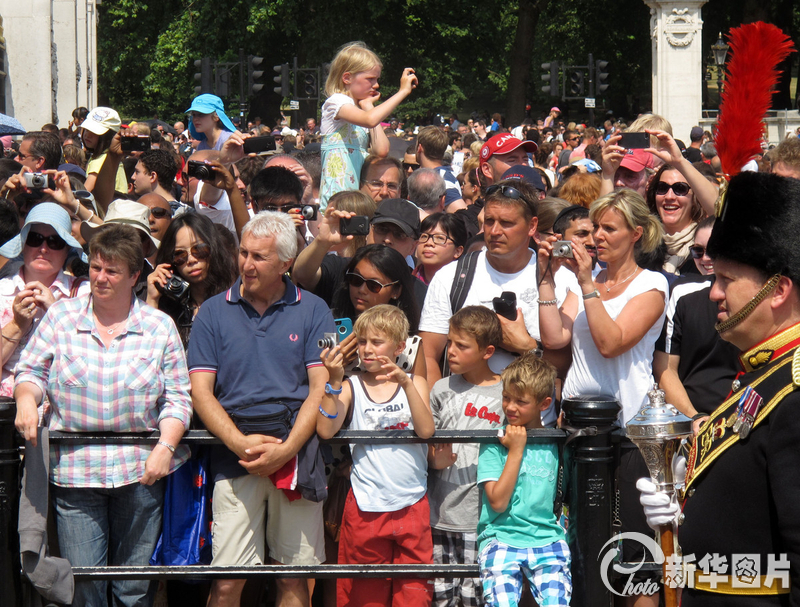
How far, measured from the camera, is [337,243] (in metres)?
5.09

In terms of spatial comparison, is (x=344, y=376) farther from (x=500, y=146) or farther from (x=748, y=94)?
(x=500, y=146)

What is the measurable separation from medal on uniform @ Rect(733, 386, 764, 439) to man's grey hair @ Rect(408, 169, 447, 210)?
464 cm

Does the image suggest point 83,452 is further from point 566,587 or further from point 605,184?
point 605,184

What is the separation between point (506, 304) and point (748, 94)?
63.6 inches

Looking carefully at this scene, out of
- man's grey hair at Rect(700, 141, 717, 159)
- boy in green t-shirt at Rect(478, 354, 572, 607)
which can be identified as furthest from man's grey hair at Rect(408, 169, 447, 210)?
man's grey hair at Rect(700, 141, 717, 159)

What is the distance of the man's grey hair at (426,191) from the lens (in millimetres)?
7109

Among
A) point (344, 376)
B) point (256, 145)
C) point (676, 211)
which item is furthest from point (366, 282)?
point (256, 145)

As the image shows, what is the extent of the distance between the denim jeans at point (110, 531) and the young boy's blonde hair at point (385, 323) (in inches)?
43.5

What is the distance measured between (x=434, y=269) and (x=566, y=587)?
A: 2.52m

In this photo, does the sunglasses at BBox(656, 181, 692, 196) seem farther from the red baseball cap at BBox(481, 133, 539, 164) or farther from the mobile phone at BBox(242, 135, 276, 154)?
the mobile phone at BBox(242, 135, 276, 154)

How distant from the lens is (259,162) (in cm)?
814

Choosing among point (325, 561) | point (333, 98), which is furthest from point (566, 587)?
point (333, 98)

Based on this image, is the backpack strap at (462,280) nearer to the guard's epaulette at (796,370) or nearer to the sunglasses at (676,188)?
the sunglasses at (676,188)

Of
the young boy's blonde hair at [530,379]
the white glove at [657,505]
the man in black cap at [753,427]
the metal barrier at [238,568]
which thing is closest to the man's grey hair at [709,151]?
the young boy's blonde hair at [530,379]
